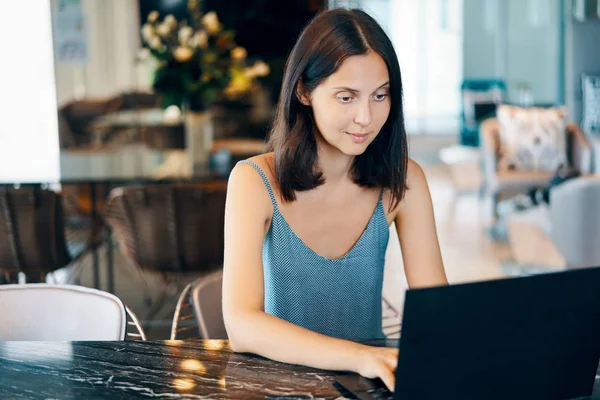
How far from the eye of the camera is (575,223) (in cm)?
482

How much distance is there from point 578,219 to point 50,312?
3.74 meters

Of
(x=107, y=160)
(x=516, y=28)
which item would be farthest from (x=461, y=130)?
(x=107, y=160)

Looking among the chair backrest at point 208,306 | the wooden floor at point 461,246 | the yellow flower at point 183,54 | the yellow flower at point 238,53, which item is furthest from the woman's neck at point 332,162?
the yellow flower at point 238,53

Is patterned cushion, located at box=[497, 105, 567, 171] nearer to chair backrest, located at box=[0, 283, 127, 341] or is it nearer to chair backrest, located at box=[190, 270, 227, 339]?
chair backrest, located at box=[190, 270, 227, 339]

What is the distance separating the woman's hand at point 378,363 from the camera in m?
1.20

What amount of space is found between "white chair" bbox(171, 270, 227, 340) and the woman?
0.15 metres

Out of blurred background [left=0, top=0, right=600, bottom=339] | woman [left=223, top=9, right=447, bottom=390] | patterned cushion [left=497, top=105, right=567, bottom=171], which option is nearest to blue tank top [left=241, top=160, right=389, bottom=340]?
woman [left=223, top=9, right=447, bottom=390]

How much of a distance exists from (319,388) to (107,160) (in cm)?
357

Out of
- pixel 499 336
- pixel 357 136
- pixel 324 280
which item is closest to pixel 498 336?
pixel 499 336

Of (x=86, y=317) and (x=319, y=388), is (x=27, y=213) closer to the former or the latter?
(x=86, y=317)

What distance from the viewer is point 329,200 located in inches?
68.1

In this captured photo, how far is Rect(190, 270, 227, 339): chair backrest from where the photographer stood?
1.80 metres

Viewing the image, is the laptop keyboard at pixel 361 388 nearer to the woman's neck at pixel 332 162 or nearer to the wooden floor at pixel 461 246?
the woman's neck at pixel 332 162

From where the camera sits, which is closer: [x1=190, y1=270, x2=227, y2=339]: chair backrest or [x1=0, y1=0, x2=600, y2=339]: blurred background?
[x1=190, y1=270, x2=227, y2=339]: chair backrest
